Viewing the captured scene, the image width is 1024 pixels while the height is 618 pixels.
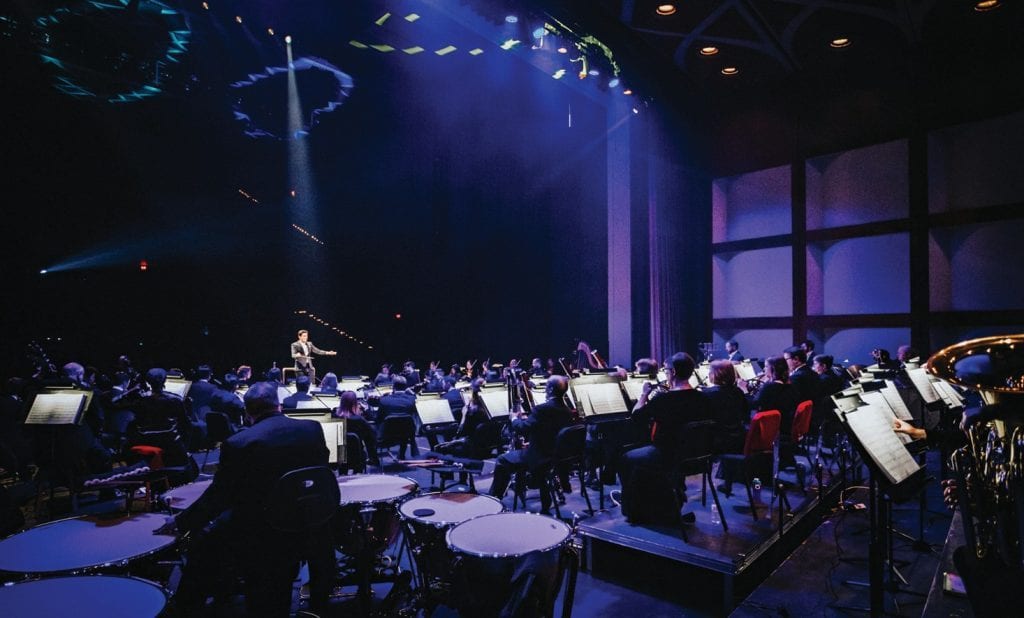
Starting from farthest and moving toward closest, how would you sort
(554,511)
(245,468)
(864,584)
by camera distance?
(554,511)
(864,584)
(245,468)

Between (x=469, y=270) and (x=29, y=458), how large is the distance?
1252 centimetres

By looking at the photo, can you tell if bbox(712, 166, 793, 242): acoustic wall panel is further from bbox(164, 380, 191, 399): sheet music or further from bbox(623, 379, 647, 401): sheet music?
bbox(164, 380, 191, 399): sheet music

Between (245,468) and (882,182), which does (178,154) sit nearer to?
(245,468)

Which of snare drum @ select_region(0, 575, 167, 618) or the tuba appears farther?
snare drum @ select_region(0, 575, 167, 618)

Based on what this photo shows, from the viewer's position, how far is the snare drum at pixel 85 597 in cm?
190

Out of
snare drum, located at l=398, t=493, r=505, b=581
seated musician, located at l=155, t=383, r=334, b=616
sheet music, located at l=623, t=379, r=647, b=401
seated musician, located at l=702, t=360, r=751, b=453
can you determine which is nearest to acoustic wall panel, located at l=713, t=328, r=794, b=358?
sheet music, located at l=623, t=379, r=647, b=401

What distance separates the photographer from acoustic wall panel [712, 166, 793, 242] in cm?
1278

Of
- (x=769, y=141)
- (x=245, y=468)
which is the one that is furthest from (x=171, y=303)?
(x=769, y=141)

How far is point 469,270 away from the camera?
17.5 m

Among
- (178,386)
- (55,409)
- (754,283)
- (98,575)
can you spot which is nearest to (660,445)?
(98,575)

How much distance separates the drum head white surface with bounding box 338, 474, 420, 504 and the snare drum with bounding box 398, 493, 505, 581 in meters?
0.13

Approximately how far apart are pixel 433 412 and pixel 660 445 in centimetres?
307

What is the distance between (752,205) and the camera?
→ 13.3 metres

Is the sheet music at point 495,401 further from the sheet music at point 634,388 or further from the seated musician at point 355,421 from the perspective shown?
the sheet music at point 634,388
